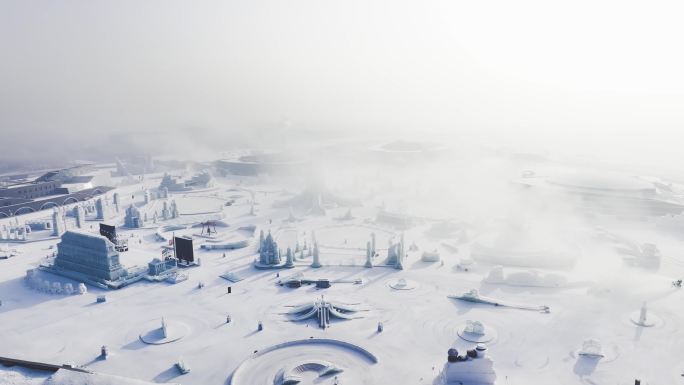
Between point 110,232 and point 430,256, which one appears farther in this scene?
point 430,256

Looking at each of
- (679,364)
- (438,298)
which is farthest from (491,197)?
(679,364)

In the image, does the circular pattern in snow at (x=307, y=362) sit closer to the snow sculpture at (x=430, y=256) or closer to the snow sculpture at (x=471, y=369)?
the snow sculpture at (x=471, y=369)

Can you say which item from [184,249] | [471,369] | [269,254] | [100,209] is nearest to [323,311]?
[471,369]

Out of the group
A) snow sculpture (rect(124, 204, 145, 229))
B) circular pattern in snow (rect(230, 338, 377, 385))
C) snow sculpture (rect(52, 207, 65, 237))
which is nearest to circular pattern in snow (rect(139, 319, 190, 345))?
circular pattern in snow (rect(230, 338, 377, 385))

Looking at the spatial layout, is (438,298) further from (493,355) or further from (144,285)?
(144,285)

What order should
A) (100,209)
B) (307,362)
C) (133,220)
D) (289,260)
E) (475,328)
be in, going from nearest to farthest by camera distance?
(307,362) → (475,328) → (289,260) → (133,220) → (100,209)

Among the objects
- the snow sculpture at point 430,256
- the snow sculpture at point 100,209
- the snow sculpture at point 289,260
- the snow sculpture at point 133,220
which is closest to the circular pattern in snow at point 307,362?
the snow sculpture at point 289,260

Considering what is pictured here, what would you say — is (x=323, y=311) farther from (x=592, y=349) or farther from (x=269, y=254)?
(x=592, y=349)

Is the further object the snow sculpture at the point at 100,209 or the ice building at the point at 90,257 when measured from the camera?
the snow sculpture at the point at 100,209
